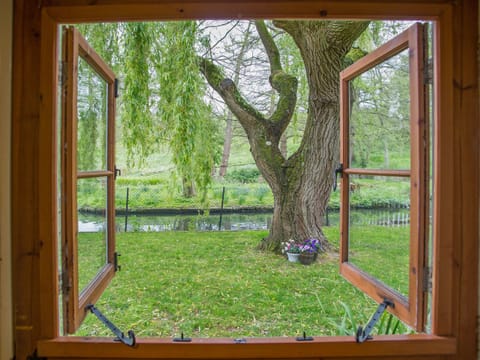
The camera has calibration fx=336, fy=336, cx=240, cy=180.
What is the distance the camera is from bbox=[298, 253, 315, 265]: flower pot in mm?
3967

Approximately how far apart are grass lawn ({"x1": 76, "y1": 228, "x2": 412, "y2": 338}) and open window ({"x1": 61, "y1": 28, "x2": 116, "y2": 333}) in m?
1.19

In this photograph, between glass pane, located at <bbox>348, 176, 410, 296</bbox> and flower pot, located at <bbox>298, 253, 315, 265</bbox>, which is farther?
flower pot, located at <bbox>298, 253, 315, 265</bbox>

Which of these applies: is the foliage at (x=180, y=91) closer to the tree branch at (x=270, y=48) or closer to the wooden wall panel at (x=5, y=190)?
the tree branch at (x=270, y=48)

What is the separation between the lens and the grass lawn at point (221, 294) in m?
2.64

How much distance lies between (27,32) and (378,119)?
131cm

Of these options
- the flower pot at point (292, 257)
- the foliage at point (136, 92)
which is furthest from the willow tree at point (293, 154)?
the foliage at point (136, 92)

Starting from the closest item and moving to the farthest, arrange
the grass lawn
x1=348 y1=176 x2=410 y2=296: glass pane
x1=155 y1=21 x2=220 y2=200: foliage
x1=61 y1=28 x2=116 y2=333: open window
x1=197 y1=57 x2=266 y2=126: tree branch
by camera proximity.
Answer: x1=61 y1=28 x2=116 y2=333: open window, x1=348 y1=176 x2=410 y2=296: glass pane, the grass lawn, x1=155 y1=21 x2=220 y2=200: foliage, x1=197 y1=57 x2=266 y2=126: tree branch

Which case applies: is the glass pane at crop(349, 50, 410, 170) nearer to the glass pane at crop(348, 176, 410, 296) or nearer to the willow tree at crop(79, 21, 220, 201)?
the glass pane at crop(348, 176, 410, 296)

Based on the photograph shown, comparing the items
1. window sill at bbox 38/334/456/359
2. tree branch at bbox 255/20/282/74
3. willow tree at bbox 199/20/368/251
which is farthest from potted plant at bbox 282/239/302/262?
window sill at bbox 38/334/456/359

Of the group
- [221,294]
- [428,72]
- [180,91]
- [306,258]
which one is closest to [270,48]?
[180,91]

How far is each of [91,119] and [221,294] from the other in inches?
94.9

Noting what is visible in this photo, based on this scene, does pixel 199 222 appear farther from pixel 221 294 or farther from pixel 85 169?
pixel 85 169

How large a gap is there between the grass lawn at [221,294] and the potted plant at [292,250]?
90 millimetres

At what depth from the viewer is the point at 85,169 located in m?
1.24
